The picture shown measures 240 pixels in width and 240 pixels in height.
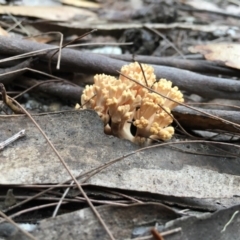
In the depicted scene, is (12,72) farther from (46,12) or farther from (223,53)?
(223,53)

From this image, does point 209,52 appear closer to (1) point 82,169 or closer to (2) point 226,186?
(2) point 226,186

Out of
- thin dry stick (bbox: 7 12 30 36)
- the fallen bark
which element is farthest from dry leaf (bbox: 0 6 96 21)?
the fallen bark

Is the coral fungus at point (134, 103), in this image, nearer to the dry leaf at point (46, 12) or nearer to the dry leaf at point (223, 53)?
the dry leaf at point (223, 53)

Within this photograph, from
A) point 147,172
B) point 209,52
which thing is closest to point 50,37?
point 209,52

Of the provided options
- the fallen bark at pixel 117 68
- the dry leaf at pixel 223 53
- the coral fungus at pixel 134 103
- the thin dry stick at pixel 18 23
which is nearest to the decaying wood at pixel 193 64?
the dry leaf at pixel 223 53

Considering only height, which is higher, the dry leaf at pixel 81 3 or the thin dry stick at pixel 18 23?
the dry leaf at pixel 81 3

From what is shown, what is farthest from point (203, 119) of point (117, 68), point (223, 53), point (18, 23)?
point (18, 23)
